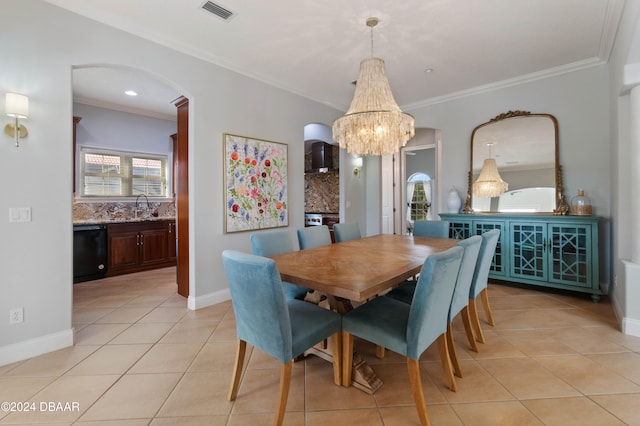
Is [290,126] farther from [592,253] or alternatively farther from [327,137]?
[592,253]

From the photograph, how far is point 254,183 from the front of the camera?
12.1ft

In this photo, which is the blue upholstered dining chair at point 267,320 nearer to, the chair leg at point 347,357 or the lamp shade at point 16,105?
the chair leg at point 347,357

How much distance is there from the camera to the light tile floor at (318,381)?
1.60m

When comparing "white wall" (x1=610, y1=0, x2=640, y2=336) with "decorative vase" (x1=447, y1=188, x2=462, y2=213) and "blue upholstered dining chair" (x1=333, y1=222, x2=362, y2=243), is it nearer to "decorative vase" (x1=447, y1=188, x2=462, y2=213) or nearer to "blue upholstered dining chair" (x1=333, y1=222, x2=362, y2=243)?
"decorative vase" (x1=447, y1=188, x2=462, y2=213)

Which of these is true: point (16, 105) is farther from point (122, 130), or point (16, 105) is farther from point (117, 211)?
point (117, 211)

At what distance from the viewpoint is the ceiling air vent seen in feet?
7.96

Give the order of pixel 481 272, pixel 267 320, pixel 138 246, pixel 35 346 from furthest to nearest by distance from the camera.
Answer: pixel 138 246, pixel 481 272, pixel 35 346, pixel 267 320

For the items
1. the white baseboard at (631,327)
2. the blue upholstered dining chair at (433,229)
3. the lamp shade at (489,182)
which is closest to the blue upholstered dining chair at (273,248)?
the blue upholstered dining chair at (433,229)

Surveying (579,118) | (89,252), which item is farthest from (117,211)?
(579,118)

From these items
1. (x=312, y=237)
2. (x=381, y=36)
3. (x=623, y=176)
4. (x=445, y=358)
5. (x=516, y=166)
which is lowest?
(x=445, y=358)

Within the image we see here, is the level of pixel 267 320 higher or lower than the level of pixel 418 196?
lower

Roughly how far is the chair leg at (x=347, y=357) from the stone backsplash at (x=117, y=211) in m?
4.50

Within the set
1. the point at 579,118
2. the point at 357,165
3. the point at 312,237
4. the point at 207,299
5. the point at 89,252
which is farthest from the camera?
the point at 357,165

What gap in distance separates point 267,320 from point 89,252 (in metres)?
4.31
